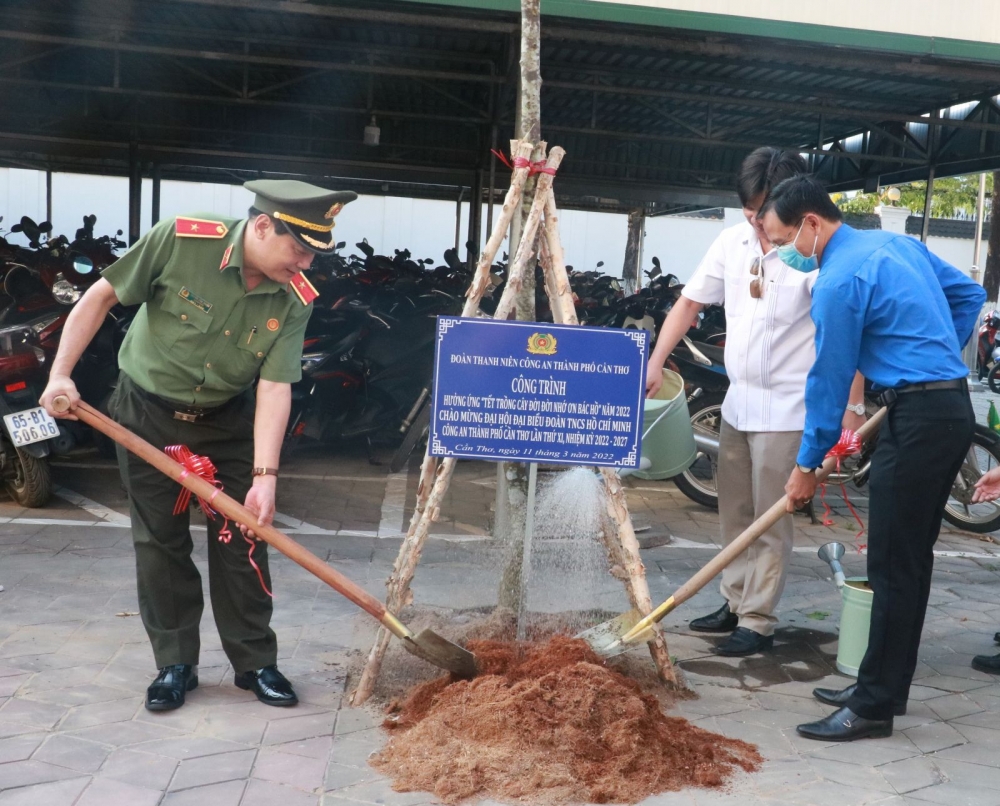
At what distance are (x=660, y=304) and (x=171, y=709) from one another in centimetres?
725

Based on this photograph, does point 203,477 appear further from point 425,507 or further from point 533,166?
point 533,166

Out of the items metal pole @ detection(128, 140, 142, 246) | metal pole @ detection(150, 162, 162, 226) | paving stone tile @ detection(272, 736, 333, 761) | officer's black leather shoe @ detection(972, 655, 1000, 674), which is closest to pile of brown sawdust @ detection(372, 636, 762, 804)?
paving stone tile @ detection(272, 736, 333, 761)

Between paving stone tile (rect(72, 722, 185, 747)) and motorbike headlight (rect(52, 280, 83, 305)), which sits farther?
motorbike headlight (rect(52, 280, 83, 305))

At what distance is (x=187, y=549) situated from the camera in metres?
3.78

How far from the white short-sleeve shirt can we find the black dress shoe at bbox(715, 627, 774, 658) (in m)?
0.86

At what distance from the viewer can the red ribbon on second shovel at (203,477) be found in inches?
137

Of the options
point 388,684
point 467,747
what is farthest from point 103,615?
point 467,747

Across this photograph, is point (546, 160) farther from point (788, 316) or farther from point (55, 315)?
point (55, 315)

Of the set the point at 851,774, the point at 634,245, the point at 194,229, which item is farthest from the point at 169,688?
the point at 634,245

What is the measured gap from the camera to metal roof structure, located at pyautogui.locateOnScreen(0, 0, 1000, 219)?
26.3ft

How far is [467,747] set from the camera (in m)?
3.29

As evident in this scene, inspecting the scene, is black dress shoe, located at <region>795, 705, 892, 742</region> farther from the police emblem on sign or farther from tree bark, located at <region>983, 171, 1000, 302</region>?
tree bark, located at <region>983, 171, 1000, 302</region>

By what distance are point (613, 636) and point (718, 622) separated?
0.93 meters

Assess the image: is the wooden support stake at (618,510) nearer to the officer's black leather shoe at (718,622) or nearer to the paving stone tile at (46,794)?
the officer's black leather shoe at (718,622)
